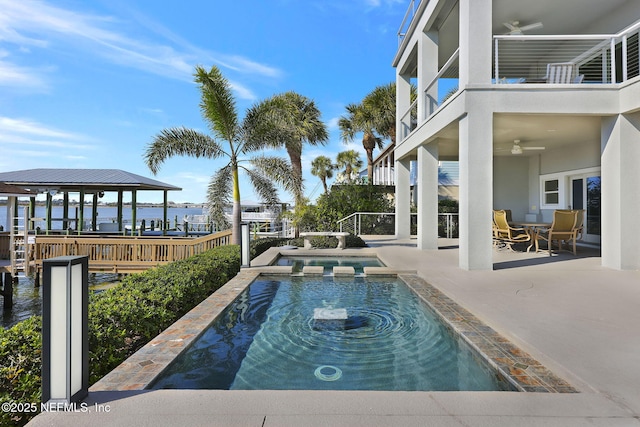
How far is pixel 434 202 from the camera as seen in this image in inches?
395

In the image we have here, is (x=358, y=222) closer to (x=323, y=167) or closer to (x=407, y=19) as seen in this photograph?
(x=407, y=19)

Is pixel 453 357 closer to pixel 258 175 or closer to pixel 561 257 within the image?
pixel 561 257

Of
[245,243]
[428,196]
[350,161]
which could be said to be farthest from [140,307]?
[350,161]

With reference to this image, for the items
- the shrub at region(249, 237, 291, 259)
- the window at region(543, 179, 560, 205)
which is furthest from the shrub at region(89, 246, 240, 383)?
the window at region(543, 179, 560, 205)

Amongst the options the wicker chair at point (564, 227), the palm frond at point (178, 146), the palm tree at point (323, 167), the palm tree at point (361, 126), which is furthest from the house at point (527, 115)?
the palm tree at point (323, 167)

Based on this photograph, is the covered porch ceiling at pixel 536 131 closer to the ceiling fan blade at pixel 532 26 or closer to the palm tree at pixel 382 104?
the ceiling fan blade at pixel 532 26

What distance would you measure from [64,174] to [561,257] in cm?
2025

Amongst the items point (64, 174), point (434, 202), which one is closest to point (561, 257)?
point (434, 202)

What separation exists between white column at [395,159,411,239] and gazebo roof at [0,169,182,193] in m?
11.4

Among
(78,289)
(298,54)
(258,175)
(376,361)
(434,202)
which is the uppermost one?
(298,54)

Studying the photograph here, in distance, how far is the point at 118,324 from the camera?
3.60 meters

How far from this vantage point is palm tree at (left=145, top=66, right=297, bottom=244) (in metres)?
12.2

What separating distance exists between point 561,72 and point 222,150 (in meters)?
10.6

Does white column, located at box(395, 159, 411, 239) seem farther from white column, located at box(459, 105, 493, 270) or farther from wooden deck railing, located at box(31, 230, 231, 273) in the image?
wooden deck railing, located at box(31, 230, 231, 273)
